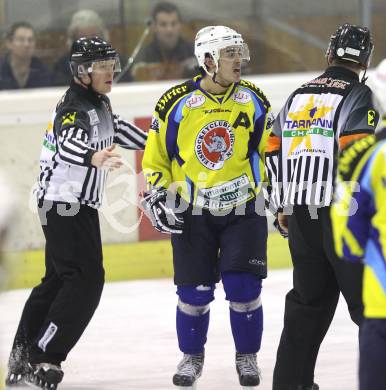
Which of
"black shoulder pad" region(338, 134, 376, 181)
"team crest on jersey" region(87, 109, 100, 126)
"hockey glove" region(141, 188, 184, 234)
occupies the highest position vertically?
"black shoulder pad" region(338, 134, 376, 181)

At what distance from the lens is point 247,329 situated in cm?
475

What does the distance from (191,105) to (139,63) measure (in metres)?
→ 3.04

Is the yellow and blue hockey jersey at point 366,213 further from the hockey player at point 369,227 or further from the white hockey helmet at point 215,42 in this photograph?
the white hockey helmet at point 215,42

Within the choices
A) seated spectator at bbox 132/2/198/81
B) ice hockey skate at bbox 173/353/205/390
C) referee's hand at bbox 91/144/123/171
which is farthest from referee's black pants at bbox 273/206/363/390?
seated spectator at bbox 132/2/198/81

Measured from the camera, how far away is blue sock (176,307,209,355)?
187 inches

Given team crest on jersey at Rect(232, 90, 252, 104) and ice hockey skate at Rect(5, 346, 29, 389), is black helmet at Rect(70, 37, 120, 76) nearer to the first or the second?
team crest on jersey at Rect(232, 90, 252, 104)

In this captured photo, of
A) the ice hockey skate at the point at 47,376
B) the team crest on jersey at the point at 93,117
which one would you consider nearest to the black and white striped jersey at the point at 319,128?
the team crest on jersey at the point at 93,117

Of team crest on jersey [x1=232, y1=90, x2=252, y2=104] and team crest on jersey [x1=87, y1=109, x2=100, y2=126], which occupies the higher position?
team crest on jersey [x1=232, y1=90, x2=252, y2=104]

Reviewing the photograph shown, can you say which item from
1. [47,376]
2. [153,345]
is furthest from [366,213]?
[153,345]

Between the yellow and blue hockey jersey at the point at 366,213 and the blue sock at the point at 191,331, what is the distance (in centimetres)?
Result: 177

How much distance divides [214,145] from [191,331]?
72 cm

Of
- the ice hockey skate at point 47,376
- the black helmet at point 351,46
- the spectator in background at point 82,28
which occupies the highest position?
the black helmet at point 351,46

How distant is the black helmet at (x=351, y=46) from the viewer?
423 cm

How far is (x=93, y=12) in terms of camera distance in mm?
7605
